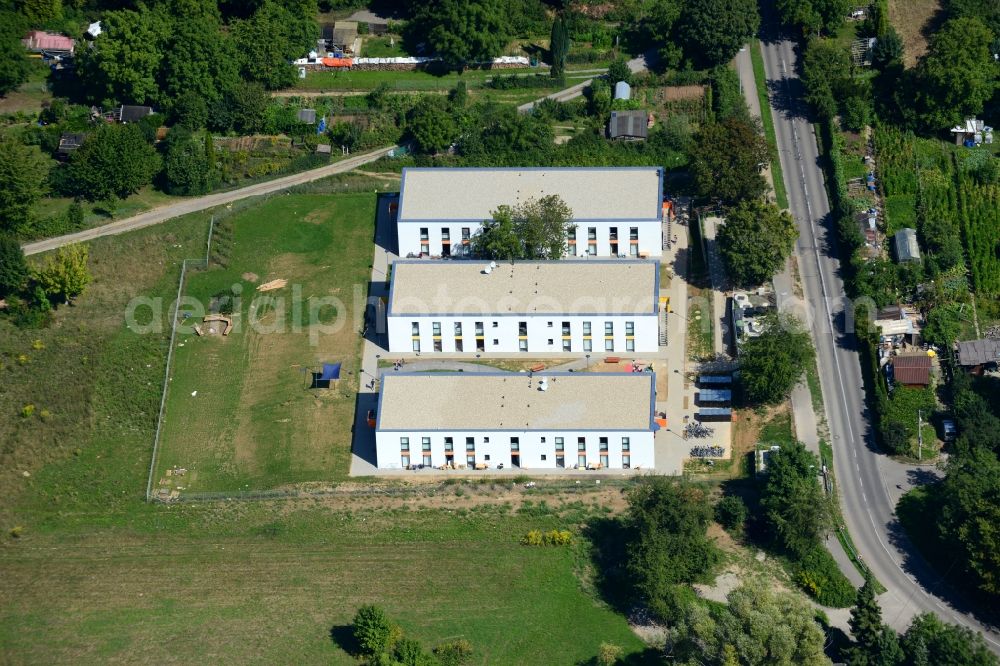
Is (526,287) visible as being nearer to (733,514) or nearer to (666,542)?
(733,514)

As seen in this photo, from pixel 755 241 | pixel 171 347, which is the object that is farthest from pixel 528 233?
pixel 171 347

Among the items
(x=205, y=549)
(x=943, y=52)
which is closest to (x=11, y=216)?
(x=205, y=549)

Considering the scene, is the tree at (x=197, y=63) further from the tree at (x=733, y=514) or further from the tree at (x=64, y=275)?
the tree at (x=733, y=514)

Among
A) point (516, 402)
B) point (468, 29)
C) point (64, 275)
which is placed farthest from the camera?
point (468, 29)

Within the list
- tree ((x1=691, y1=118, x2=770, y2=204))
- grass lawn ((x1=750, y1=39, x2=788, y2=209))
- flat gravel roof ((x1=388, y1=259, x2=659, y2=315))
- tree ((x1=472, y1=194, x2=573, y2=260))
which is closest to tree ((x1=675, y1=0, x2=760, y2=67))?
grass lawn ((x1=750, y1=39, x2=788, y2=209))

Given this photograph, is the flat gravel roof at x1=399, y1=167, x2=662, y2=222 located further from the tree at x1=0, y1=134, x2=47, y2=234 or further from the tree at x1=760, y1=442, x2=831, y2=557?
the tree at x1=0, y1=134, x2=47, y2=234

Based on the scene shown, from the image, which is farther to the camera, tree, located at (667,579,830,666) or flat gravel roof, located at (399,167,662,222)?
flat gravel roof, located at (399,167,662,222)
